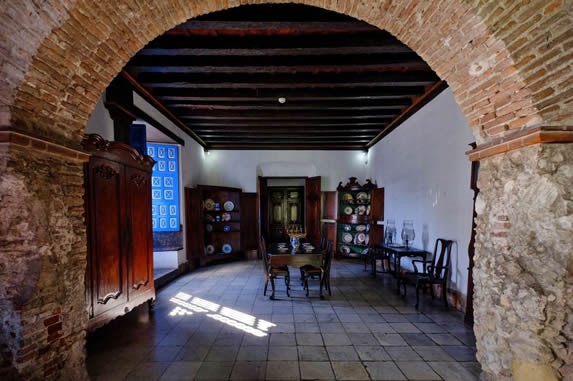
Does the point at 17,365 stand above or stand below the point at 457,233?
below

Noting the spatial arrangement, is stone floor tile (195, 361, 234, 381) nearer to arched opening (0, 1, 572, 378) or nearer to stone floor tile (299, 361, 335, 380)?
stone floor tile (299, 361, 335, 380)

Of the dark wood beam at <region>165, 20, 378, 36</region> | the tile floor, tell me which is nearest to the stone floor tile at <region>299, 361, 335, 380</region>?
the tile floor

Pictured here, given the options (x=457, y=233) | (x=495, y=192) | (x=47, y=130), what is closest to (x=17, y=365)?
(x=47, y=130)

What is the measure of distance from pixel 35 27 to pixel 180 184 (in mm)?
4345

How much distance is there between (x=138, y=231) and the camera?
3170mm

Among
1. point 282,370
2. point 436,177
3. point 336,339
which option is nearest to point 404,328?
point 336,339

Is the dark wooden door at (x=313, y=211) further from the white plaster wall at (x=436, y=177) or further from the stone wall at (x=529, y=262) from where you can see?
the stone wall at (x=529, y=262)

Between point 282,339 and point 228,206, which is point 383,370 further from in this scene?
point 228,206

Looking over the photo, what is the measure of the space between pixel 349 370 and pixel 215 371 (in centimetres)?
127

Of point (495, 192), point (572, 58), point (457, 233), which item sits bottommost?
point (457, 233)

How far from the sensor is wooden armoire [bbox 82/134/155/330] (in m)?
2.44

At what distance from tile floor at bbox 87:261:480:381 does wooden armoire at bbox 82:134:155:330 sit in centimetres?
46

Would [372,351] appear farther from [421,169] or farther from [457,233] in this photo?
[421,169]

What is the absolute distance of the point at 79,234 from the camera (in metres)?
2.06
